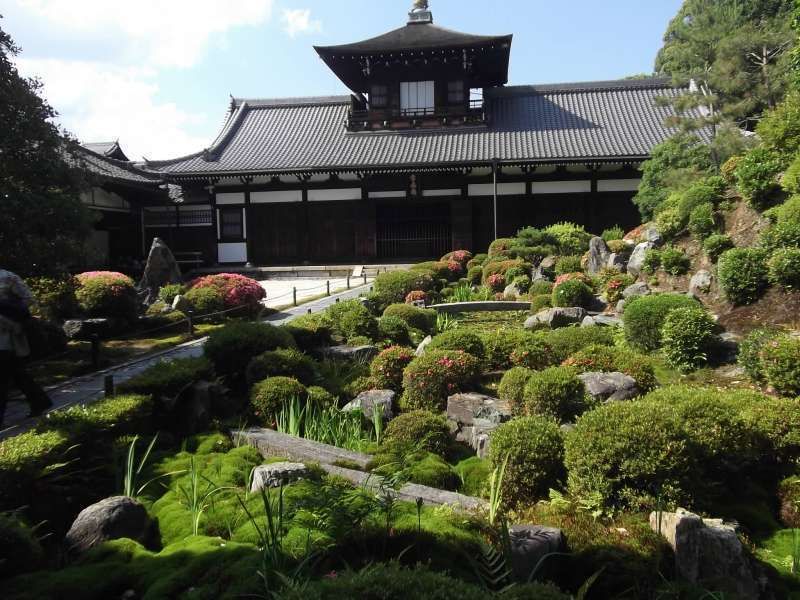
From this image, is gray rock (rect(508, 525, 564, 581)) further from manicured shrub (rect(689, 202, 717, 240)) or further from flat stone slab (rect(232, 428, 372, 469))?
manicured shrub (rect(689, 202, 717, 240))

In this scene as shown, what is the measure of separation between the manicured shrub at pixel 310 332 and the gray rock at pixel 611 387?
4.68 meters

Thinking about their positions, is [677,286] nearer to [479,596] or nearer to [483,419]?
[483,419]

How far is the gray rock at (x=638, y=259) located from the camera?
13.7m

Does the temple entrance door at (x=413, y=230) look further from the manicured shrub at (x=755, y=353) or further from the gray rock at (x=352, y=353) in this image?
the manicured shrub at (x=755, y=353)

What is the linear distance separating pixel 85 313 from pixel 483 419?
28.4ft

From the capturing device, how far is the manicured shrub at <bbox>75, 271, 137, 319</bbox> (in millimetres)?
11727

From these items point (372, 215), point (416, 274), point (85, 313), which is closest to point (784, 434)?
point (416, 274)

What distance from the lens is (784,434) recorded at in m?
5.63

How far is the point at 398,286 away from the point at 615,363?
24.9 feet

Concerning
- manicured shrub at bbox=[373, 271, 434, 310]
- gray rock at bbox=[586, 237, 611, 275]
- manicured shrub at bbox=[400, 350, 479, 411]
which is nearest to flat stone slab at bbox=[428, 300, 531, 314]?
manicured shrub at bbox=[373, 271, 434, 310]


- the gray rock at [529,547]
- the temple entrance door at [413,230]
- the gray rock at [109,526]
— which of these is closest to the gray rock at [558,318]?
the gray rock at [529,547]

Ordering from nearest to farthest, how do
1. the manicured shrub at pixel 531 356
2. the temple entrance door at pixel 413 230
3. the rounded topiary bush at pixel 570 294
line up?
the manicured shrub at pixel 531 356 < the rounded topiary bush at pixel 570 294 < the temple entrance door at pixel 413 230

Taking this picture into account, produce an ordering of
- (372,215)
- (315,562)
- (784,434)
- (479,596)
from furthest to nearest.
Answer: (372,215) < (784,434) < (315,562) < (479,596)

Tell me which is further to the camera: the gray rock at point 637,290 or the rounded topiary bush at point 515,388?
the gray rock at point 637,290
